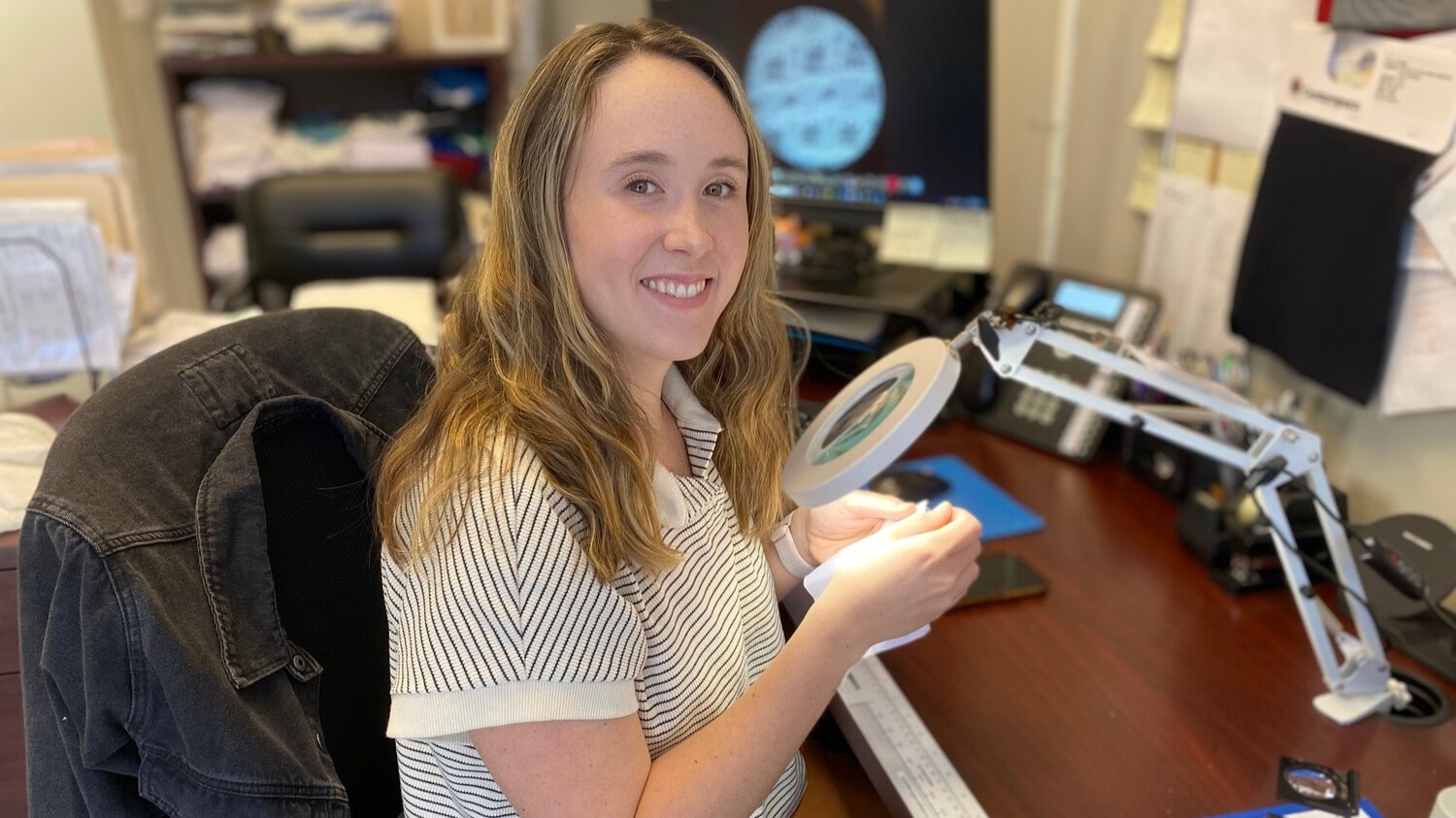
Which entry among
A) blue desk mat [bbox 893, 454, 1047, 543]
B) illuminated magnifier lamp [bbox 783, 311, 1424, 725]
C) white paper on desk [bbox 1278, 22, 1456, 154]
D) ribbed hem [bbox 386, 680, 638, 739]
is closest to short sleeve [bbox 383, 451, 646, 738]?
ribbed hem [bbox 386, 680, 638, 739]

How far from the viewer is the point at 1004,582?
1.24 metres

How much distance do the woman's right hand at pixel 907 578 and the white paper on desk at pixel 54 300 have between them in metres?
1.13

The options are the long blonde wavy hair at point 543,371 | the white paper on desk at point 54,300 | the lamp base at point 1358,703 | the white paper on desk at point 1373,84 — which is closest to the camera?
the long blonde wavy hair at point 543,371

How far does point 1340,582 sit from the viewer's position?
3.36ft

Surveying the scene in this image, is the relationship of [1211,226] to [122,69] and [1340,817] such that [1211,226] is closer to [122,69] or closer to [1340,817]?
[1340,817]

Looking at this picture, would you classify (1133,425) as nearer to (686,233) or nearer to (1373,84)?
(686,233)

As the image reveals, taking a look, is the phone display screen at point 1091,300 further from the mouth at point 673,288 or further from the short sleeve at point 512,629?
the short sleeve at point 512,629

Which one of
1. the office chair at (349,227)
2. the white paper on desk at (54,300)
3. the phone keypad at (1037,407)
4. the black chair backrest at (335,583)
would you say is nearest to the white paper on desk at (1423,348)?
the phone keypad at (1037,407)

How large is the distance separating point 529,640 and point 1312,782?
0.71 metres

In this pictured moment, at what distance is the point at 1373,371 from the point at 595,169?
98 centimetres

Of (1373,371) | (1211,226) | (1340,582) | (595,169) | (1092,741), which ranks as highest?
(595,169)

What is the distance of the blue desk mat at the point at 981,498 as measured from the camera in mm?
1371

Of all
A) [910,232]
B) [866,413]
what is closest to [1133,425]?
[866,413]

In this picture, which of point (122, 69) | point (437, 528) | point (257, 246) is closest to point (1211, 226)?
point (437, 528)
